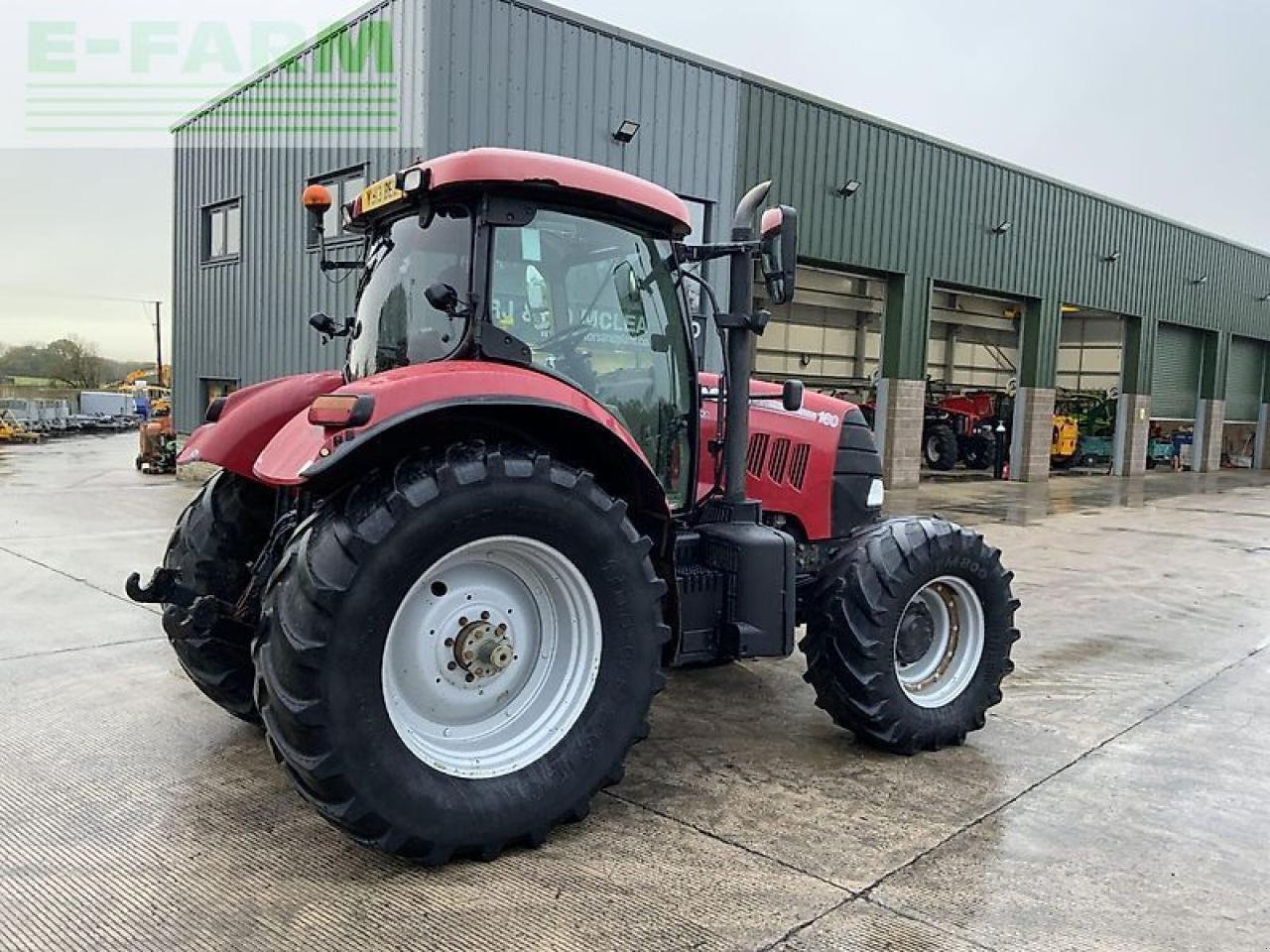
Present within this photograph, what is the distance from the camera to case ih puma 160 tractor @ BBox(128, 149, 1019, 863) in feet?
→ 9.35

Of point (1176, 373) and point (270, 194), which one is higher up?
point (270, 194)

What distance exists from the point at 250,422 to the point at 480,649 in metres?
1.50

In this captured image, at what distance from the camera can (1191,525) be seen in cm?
1348

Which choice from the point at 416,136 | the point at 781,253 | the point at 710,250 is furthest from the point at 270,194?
the point at 781,253

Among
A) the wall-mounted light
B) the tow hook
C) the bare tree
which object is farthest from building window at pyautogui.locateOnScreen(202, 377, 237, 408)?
the bare tree

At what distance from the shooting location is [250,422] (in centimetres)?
393

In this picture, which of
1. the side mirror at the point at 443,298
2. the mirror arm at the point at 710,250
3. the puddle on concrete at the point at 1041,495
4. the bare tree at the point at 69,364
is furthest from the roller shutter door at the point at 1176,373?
the bare tree at the point at 69,364

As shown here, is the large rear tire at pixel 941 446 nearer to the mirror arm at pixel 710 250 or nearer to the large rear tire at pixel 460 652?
the mirror arm at pixel 710 250

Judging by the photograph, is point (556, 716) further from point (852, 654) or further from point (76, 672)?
point (76, 672)

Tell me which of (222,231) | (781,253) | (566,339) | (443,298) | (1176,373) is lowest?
(566,339)

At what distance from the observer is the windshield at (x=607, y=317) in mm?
3443

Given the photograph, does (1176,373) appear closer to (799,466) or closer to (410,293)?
(799,466)

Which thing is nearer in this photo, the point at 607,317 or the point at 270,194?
the point at 607,317

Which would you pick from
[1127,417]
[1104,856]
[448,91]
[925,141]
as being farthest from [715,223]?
[1127,417]
